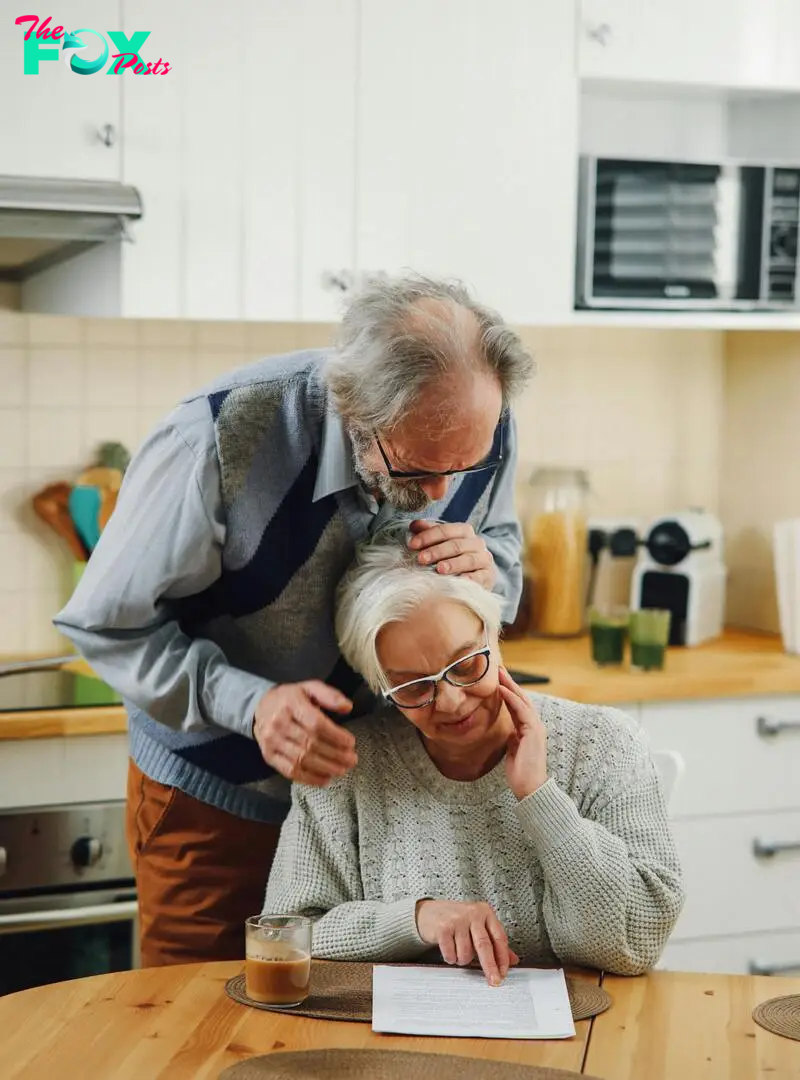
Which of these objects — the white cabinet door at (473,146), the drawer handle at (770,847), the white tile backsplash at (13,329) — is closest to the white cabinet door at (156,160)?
the white cabinet door at (473,146)

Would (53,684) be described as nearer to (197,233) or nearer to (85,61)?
(197,233)

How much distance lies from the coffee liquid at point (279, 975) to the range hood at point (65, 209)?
140 centimetres

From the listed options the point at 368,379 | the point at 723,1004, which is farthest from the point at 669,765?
the point at 368,379

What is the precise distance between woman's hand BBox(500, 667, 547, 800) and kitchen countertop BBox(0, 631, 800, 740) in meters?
0.94

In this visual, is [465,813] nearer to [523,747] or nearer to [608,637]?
[523,747]

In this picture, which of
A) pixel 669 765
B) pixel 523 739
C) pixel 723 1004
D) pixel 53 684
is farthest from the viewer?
pixel 53 684

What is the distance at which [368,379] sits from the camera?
1658 mm

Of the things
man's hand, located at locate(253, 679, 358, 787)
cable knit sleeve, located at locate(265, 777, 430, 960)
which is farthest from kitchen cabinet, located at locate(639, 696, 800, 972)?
man's hand, located at locate(253, 679, 358, 787)

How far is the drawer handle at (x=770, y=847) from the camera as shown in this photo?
116 inches

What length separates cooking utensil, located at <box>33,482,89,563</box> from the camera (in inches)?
119

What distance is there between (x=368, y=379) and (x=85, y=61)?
4.16ft

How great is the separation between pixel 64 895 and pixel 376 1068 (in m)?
1.29

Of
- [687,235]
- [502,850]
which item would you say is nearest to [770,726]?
[687,235]

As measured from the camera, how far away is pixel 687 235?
3.08 m
